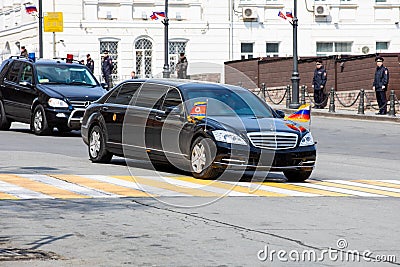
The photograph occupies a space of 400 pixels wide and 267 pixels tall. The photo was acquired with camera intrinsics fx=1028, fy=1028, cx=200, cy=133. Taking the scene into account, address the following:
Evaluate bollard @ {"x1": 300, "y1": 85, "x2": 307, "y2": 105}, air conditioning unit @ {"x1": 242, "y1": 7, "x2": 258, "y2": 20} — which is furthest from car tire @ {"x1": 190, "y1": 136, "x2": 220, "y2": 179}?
air conditioning unit @ {"x1": 242, "y1": 7, "x2": 258, "y2": 20}

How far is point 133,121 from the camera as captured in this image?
54.2 feet

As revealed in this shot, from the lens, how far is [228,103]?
16016 mm

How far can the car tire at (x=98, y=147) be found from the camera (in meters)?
17.3

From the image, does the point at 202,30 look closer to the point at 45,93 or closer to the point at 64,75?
the point at 64,75

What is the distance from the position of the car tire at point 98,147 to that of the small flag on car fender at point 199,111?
231 centimetres

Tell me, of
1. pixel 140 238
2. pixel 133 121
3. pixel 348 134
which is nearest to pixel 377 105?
pixel 348 134

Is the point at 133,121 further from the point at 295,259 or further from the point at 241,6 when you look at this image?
the point at 241,6

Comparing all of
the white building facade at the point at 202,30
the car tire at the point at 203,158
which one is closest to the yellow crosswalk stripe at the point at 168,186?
the car tire at the point at 203,158

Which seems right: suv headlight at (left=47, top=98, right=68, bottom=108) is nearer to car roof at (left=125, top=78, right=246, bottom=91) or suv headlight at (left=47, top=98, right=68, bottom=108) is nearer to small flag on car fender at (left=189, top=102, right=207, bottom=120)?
car roof at (left=125, top=78, right=246, bottom=91)

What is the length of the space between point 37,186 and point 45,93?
1087cm

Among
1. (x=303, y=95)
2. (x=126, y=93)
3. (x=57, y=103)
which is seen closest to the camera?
(x=126, y=93)

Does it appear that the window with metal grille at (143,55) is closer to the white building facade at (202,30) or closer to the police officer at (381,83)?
the white building facade at (202,30)

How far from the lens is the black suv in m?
24.2

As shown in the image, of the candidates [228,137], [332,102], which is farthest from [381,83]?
[228,137]
